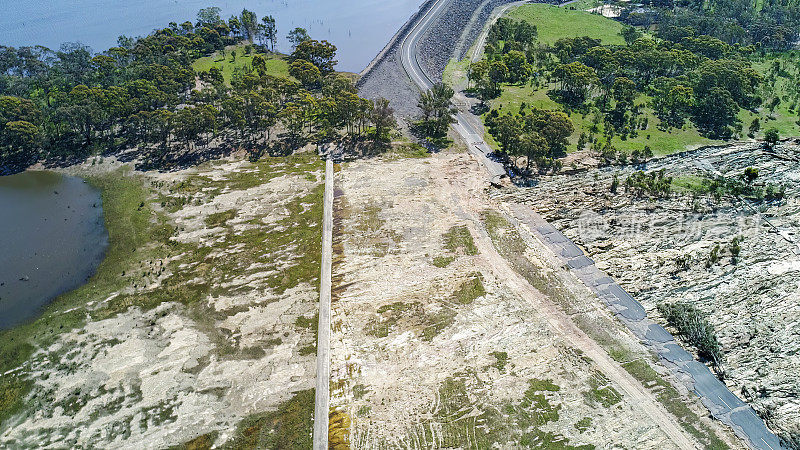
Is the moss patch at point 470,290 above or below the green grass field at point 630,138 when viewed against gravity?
below

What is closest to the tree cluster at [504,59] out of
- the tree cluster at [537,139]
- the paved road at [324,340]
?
the tree cluster at [537,139]

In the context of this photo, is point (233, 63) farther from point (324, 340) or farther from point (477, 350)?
point (477, 350)

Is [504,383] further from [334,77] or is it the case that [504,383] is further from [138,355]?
[334,77]

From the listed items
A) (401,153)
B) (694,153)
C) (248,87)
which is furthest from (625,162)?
(248,87)

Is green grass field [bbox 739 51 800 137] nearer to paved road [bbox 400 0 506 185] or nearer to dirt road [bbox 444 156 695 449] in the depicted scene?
paved road [bbox 400 0 506 185]

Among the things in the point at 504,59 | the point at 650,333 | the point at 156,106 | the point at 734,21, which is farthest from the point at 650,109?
the point at 156,106

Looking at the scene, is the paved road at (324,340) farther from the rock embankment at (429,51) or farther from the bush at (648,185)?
the bush at (648,185)
